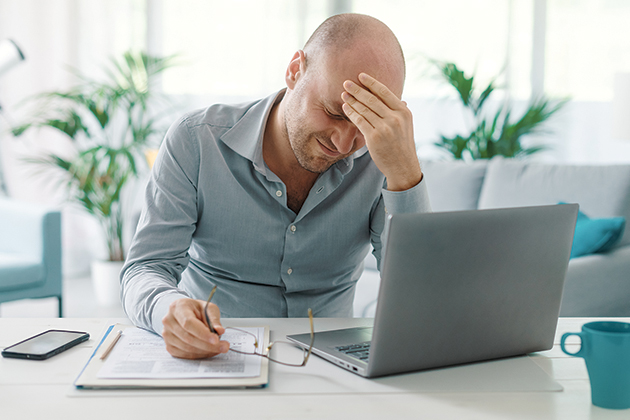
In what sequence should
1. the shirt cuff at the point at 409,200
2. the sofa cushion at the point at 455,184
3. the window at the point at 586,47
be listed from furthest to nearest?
the window at the point at 586,47 → the sofa cushion at the point at 455,184 → the shirt cuff at the point at 409,200

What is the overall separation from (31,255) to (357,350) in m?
2.14

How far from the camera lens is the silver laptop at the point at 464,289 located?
71 centimetres

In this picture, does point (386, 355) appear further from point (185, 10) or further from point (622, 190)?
point (185, 10)

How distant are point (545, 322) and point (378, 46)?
567 millimetres

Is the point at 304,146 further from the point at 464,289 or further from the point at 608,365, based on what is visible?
the point at 608,365

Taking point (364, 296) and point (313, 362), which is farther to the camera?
point (364, 296)

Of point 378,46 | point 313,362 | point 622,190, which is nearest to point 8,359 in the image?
point 313,362

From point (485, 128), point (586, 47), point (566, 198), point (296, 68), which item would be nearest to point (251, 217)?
point (296, 68)

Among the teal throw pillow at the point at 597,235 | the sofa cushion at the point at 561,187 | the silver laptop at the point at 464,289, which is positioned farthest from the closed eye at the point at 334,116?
the sofa cushion at the point at 561,187

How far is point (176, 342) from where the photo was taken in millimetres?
784

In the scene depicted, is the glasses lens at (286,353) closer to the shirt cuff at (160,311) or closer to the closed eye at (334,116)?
the shirt cuff at (160,311)

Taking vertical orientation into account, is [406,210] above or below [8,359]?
above

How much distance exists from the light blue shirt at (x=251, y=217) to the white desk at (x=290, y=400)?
45cm

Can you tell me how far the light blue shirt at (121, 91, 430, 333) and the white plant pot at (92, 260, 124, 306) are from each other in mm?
1984
